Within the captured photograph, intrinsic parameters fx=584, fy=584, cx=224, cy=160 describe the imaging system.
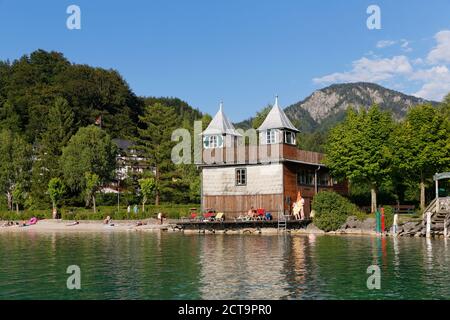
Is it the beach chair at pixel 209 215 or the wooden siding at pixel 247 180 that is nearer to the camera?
the wooden siding at pixel 247 180

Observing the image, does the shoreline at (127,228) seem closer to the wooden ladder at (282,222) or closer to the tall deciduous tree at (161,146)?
the wooden ladder at (282,222)

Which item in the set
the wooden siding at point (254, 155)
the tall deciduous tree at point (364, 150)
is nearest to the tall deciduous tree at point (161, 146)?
the wooden siding at point (254, 155)

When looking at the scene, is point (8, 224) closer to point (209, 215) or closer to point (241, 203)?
point (209, 215)

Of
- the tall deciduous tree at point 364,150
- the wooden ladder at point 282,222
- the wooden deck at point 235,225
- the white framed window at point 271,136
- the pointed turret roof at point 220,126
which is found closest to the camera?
the wooden ladder at point 282,222

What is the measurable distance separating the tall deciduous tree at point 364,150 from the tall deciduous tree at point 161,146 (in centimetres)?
2904

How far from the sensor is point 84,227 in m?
60.7

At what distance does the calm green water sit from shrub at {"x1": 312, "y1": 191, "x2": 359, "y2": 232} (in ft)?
35.9

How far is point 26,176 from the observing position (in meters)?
79.0

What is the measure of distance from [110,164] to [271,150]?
35.4 metres

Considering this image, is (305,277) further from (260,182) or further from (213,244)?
(260,182)

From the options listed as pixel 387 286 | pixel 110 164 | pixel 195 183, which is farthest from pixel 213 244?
pixel 110 164

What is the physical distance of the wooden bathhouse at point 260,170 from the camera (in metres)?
51.8

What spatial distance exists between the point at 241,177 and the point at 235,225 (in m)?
5.07

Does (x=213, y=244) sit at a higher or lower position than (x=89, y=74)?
lower
